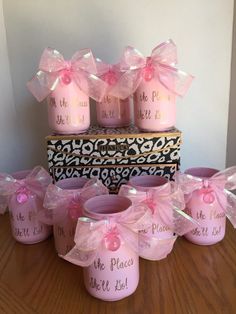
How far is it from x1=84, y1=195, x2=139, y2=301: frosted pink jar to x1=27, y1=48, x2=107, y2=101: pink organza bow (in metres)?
0.29

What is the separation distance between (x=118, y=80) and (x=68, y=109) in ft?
0.42

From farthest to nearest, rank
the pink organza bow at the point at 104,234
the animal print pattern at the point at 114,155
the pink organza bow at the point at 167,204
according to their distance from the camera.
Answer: the animal print pattern at the point at 114,155
the pink organza bow at the point at 167,204
the pink organza bow at the point at 104,234

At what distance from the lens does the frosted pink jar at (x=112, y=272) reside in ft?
1.54

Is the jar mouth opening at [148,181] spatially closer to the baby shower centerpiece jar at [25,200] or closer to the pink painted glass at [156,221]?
the pink painted glass at [156,221]

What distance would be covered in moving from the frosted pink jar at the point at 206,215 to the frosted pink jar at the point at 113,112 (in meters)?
0.25

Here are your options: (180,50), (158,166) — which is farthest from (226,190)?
(180,50)

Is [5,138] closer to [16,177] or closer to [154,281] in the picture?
[16,177]

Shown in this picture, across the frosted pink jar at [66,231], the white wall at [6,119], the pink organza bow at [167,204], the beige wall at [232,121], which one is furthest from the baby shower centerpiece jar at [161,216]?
the white wall at [6,119]

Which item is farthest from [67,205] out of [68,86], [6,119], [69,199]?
[6,119]

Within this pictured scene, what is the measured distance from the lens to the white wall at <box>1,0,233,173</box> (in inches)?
32.5

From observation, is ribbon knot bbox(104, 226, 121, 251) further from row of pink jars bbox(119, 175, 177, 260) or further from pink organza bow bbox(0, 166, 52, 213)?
pink organza bow bbox(0, 166, 52, 213)

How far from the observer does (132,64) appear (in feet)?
2.08

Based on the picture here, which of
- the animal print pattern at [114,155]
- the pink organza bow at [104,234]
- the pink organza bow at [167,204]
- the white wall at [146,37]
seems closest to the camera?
the pink organza bow at [104,234]

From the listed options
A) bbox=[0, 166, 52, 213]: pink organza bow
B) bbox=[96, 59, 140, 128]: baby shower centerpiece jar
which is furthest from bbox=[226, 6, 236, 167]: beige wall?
bbox=[0, 166, 52, 213]: pink organza bow
